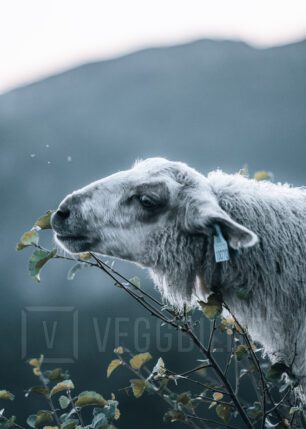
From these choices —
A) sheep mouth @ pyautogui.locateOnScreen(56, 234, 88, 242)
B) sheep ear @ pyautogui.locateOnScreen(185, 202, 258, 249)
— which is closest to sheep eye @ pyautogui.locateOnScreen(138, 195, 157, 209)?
sheep ear @ pyautogui.locateOnScreen(185, 202, 258, 249)

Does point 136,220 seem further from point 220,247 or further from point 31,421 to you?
point 31,421

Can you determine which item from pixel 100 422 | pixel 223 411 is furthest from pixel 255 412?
pixel 100 422

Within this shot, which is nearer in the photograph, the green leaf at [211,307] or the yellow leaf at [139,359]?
the green leaf at [211,307]

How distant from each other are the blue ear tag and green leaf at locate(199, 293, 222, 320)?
5.1 inches

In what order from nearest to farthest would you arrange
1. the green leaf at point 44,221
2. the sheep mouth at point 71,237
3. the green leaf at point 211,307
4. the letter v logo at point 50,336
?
the green leaf at point 211,307
the green leaf at point 44,221
the sheep mouth at point 71,237
the letter v logo at point 50,336

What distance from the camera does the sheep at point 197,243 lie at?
192 centimetres

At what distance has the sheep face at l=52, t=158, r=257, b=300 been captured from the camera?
1.92 metres

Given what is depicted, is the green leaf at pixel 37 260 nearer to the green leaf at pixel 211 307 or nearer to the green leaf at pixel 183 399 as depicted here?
the green leaf at pixel 211 307

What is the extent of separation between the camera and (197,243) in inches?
75.5

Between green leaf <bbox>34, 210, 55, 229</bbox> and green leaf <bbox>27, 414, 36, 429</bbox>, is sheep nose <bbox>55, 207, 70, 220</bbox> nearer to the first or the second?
green leaf <bbox>34, 210, 55, 229</bbox>

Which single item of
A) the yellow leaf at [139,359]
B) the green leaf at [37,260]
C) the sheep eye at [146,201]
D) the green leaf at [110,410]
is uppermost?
the sheep eye at [146,201]

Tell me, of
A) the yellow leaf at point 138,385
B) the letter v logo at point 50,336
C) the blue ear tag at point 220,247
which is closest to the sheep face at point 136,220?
the blue ear tag at point 220,247

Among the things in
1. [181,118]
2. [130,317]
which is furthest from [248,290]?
[181,118]

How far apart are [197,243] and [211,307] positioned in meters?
0.27
